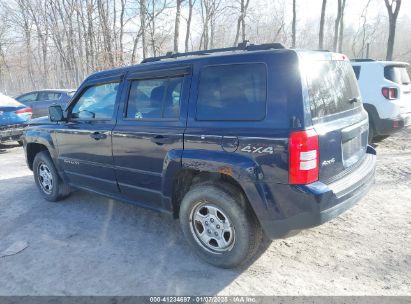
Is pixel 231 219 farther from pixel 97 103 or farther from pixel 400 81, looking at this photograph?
pixel 400 81

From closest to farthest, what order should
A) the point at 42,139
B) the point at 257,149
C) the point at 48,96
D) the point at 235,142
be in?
the point at 257,149, the point at 235,142, the point at 42,139, the point at 48,96

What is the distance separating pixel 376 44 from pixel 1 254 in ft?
169

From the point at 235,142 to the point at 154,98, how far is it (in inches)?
45.7

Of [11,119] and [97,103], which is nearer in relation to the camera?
[97,103]

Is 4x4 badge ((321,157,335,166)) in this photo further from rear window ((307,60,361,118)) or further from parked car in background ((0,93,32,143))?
parked car in background ((0,93,32,143))

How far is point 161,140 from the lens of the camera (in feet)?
10.6

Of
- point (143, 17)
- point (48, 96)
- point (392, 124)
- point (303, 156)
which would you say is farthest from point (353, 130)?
point (143, 17)

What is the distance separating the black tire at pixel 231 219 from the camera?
2.85 meters

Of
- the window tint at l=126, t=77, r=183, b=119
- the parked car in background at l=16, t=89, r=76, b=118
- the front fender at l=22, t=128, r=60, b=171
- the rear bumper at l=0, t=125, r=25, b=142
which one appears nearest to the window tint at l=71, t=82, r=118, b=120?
the window tint at l=126, t=77, r=183, b=119

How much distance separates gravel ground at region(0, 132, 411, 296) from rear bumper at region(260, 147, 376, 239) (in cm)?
56

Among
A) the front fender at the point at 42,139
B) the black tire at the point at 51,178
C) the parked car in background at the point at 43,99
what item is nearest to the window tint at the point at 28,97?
the parked car in background at the point at 43,99

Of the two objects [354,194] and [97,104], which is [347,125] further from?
[97,104]

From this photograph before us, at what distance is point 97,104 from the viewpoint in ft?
13.3

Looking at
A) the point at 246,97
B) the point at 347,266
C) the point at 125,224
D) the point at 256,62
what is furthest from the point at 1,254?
the point at 347,266
